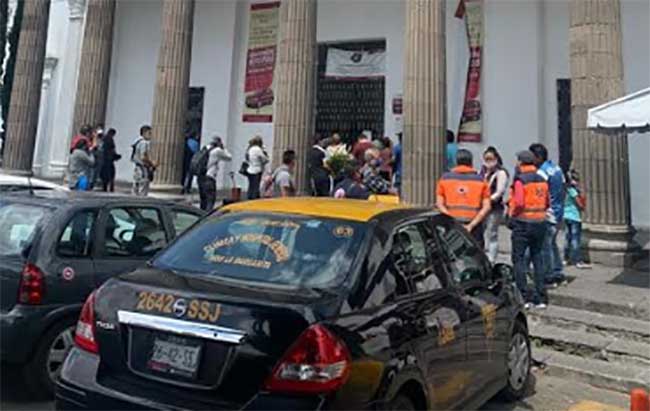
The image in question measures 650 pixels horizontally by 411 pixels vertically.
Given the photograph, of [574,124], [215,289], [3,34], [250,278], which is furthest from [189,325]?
[3,34]

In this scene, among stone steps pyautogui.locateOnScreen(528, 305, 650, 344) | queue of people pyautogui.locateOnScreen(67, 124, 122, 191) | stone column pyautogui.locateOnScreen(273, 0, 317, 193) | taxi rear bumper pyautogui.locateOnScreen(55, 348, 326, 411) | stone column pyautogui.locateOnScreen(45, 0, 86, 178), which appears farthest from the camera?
stone column pyautogui.locateOnScreen(45, 0, 86, 178)

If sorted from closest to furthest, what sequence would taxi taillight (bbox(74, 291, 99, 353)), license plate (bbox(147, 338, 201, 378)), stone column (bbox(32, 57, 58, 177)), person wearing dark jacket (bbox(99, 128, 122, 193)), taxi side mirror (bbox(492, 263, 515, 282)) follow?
license plate (bbox(147, 338, 201, 378)), taxi taillight (bbox(74, 291, 99, 353)), taxi side mirror (bbox(492, 263, 515, 282)), person wearing dark jacket (bbox(99, 128, 122, 193)), stone column (bbox(32, 57, 58, 177))

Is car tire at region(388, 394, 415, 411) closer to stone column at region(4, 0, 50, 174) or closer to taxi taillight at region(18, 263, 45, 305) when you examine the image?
taxi taillight at region(18, 263, 45, 305)

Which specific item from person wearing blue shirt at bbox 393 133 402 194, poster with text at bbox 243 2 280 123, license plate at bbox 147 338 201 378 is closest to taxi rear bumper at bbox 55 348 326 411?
license plate at bbox 147 338 201 378

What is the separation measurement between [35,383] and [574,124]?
9483 mm

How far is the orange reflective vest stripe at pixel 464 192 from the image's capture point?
27.4ft

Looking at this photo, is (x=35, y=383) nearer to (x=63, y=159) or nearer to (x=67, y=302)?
(x=67, y=302)

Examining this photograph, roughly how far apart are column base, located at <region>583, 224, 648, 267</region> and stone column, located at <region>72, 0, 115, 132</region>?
495 inches

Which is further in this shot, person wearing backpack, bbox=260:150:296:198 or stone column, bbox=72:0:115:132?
Result: stone column, bbox=72:0:115:132

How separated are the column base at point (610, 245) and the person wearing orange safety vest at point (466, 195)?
304cm

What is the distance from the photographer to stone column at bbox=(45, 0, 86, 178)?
2141 centimetres

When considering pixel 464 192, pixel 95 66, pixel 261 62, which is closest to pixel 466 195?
pixel 464 192

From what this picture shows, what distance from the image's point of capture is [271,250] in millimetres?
3793

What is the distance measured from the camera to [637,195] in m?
14.6
